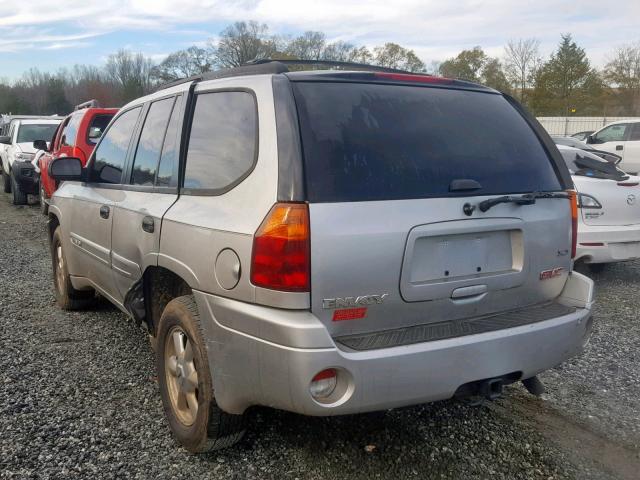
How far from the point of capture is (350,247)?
2.43 m

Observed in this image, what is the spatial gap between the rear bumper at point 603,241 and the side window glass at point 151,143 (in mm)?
4304

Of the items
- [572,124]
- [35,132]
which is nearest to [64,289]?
[35,132]

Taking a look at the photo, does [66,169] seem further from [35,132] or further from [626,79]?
[626,79]

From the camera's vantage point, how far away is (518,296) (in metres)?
2.93

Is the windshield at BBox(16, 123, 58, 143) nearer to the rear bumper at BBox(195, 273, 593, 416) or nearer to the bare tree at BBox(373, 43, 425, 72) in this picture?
the rear bumper at BBox(195, 273, 593, 416)

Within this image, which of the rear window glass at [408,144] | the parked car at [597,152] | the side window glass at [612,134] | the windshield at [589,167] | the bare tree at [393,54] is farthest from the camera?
the bare tree at [393,54]

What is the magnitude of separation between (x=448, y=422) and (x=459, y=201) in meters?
1.38

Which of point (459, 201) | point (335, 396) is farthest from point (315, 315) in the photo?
point (459, 201)

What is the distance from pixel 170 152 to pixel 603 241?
4554 millimetres

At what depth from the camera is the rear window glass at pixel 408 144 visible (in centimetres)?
253

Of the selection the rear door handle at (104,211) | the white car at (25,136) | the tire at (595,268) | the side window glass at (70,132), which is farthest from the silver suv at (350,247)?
the white car at (25,136)

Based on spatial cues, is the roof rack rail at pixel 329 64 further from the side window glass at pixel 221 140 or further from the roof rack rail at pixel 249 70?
the side window glass at pixel 221 140

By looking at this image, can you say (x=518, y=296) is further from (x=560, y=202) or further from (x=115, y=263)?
(x=115, y=263)

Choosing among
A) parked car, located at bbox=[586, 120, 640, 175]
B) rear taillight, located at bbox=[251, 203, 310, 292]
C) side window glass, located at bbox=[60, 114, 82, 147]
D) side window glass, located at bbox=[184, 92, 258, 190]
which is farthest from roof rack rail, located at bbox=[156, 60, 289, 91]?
parked car, located at bbox=[586, 120, 640, 175]
